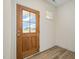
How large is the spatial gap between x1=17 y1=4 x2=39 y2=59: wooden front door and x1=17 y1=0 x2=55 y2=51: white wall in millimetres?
276

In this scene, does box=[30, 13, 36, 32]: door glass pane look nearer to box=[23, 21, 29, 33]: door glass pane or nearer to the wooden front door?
the wooden front door

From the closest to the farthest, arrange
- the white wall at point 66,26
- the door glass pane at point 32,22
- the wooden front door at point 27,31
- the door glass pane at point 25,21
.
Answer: the wooden front door at point 27,31 < the door glass pane at point 25,21 < the door glass pane at point 32,22 < the white wall at point 66,26

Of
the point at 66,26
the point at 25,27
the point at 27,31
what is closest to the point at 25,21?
the point at 25,27

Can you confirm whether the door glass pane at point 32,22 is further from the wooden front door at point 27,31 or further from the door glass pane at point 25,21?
the door glass pane at point 25,21

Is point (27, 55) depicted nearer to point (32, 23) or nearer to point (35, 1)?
point (32, 23)

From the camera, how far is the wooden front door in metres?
3.54

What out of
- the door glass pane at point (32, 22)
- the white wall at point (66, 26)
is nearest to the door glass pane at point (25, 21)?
the door glass pane at point (32, 22)

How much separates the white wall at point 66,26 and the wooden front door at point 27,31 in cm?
200

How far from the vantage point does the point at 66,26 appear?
579 cm

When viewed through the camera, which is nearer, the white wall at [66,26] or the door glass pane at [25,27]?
the door glass pane at [25,27]

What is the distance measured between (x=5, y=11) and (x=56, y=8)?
5156 mm

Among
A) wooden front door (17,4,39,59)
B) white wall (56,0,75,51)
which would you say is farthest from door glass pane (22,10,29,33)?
white wall (56,0,75,51)

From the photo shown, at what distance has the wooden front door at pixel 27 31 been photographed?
354 cm

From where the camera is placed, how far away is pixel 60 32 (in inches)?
244
